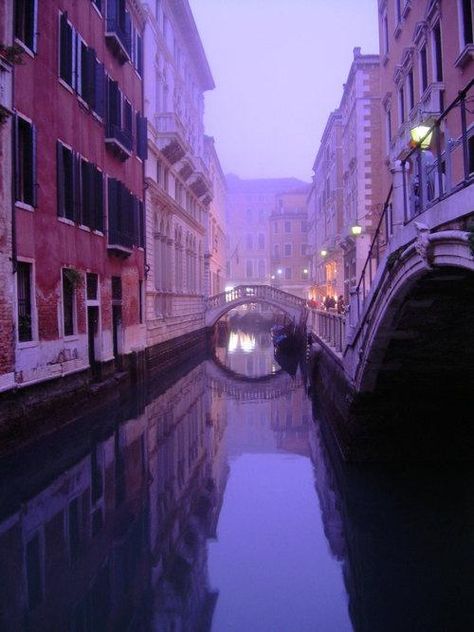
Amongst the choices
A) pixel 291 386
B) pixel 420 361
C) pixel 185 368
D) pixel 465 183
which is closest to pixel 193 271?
pixel 185 368

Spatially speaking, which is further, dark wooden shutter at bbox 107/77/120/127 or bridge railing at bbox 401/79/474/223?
dark wooden shutter at bbox 107/77/120/127

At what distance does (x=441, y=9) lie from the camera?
33.6 feet

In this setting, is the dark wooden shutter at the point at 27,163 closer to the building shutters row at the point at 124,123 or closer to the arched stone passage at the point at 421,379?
the building shutters row at the point at 124,123

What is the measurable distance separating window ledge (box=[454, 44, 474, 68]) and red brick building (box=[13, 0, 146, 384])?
21.8 ft

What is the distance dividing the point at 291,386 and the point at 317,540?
38.1 feet

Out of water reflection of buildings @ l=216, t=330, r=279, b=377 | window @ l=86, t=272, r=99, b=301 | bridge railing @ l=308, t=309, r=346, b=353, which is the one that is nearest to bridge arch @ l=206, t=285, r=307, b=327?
water reflection of buildings @ l=216, t=330, r=279, b=377

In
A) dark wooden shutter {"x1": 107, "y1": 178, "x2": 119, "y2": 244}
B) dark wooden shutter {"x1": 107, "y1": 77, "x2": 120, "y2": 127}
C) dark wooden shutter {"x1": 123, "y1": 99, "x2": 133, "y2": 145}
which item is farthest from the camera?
dark wooden shutter {"x1": 123, "y1": 99, "x2": 133, "y2": 145}

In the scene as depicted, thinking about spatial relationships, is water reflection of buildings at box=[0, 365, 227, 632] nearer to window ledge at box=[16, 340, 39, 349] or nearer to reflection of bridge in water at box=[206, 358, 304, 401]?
window ledge at box=[16, 340, 39, 349]

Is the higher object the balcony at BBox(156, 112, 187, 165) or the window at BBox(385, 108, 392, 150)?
the balcony at BBox(156, 112, 187, 165)

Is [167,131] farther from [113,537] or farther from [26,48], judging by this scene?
[113,537]

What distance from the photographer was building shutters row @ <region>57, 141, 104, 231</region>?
1087cm

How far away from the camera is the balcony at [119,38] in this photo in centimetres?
1373

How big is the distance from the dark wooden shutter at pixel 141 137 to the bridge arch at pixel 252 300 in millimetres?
13884

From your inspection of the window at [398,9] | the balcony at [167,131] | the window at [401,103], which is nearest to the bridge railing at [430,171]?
the window at [401,103]
